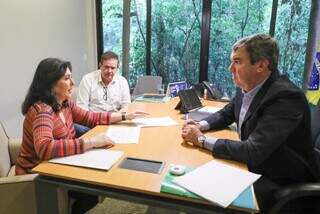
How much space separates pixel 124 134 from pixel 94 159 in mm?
428

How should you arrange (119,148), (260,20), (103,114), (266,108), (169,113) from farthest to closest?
(260,20) → (169,113) → (103,114) → (119,148) → (266,108)

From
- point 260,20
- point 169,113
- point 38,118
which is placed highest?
point 260,20

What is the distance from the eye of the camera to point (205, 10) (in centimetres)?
449

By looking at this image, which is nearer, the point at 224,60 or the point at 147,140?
the point at 147,140

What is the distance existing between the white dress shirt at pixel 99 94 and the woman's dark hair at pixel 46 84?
1.17 m

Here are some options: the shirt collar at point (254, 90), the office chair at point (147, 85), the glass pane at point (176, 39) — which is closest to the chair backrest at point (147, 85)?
the office chair at point (147, 85)

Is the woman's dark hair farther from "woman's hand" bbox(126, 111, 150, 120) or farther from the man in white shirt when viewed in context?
the man in white shirt

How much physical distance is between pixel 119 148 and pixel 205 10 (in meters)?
3.51

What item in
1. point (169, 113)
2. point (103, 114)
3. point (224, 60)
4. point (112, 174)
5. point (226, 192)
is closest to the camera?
point (226, 192)

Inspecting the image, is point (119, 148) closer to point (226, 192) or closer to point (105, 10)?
point (226, 192)

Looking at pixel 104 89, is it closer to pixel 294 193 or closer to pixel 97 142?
pixel 97 142

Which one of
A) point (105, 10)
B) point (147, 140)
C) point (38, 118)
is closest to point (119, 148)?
point (147, 140)

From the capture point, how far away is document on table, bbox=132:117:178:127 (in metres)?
2.05

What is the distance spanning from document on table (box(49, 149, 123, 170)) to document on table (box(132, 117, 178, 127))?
0.55 meters
